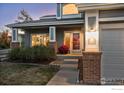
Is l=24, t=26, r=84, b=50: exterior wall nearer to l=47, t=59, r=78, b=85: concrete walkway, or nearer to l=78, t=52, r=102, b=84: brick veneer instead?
l=47, t=59, r=78, b=85: concrete walkway

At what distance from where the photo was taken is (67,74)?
679 centimetres

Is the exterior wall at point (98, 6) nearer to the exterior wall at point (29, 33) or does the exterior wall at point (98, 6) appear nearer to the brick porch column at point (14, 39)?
the exterior wall at point (29, 33)

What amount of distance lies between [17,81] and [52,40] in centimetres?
198

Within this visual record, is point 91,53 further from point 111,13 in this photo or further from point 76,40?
point 76,40

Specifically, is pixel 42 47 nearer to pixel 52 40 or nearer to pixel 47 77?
pixel 52 40

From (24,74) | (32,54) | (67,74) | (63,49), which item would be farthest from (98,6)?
(24,74)

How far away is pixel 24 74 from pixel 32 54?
0.90 metres

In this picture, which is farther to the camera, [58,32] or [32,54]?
[58,32]

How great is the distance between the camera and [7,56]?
6727mm

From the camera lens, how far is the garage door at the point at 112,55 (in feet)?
19.0

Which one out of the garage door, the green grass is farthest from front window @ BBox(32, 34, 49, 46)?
the garage door

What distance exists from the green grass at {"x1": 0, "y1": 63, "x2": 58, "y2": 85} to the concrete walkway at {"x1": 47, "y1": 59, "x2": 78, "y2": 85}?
0.74 ft

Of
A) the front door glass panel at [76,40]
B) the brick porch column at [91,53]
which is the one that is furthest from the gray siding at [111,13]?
the front door glass panel at [76,40]
